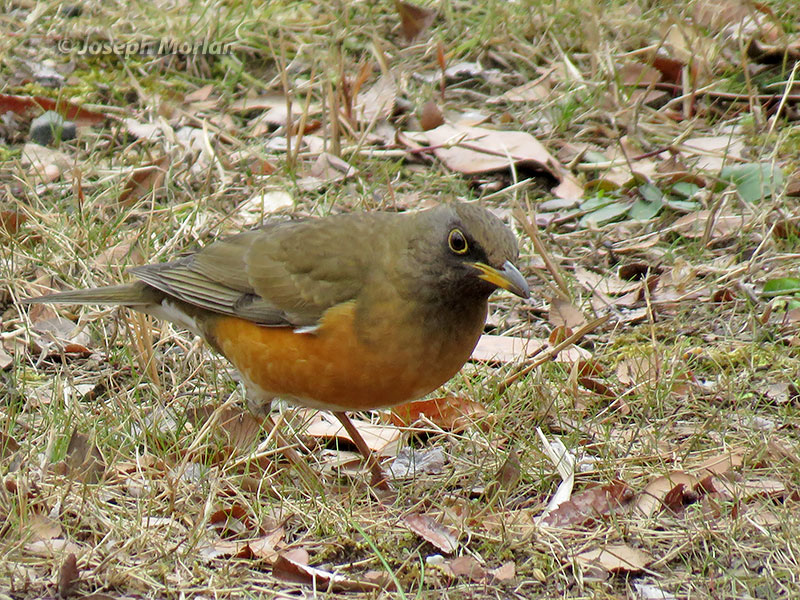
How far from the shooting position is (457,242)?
4.51 metres

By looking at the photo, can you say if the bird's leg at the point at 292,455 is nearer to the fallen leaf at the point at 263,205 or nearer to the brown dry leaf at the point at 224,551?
the brown dry leaf at the point at 224,551

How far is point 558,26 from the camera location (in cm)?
853

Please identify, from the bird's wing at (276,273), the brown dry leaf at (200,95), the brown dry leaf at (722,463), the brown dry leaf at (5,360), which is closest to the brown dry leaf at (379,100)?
the brown dry leaf at (200,95)

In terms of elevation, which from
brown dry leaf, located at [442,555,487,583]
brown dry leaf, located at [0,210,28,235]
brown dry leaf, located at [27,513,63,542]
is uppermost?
brown dry leaf, located at [27,513,63,542]

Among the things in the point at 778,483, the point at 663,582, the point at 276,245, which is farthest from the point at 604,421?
the point at 276,245

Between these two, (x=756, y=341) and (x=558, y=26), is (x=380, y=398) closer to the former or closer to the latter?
(x=756, y=341)

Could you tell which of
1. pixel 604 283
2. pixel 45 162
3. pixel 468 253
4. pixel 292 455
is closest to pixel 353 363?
pixel 292 455

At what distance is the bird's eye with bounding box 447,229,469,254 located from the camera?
4.48 m

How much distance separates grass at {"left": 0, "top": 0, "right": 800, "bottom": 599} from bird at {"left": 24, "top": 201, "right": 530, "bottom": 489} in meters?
0.34

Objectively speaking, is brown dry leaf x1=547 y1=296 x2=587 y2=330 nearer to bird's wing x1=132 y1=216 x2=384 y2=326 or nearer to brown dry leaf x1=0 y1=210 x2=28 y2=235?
bird's wing x1=132 y1=216 x2=384 y2=326

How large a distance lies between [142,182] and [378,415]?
2569 mm

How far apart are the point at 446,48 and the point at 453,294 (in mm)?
4426

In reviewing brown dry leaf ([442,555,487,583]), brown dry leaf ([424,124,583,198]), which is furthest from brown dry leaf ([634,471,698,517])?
brown dry leaf ([424,124,583,198])

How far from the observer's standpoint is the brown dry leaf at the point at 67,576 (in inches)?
149
